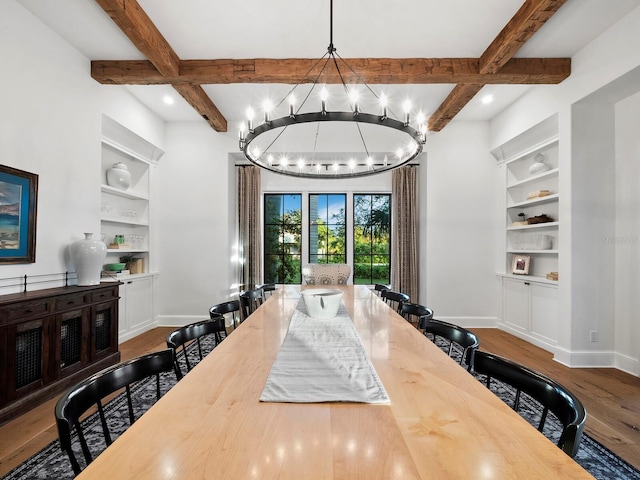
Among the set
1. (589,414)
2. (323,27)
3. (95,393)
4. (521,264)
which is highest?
(323,27)

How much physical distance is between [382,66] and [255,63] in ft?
4.09

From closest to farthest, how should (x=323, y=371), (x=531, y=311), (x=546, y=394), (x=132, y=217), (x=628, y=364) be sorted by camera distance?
(x=546, y=394) → (x=323, y=371) → (x=628, y=364) → (x=531, y=311) → (x=132, y=217)

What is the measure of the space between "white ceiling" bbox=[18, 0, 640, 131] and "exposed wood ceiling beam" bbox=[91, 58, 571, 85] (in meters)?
0.06

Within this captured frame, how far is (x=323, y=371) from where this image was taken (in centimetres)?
113

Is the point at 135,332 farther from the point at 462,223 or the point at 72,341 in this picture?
the point at 462,223

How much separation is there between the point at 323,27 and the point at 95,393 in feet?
9.84

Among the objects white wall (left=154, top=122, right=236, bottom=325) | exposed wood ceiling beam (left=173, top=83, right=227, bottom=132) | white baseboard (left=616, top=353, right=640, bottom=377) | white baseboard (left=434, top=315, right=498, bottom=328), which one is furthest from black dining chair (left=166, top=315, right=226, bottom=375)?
white baseboard (left=434, top=315, right=498, bottom=328)

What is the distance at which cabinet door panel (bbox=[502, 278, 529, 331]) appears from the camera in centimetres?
437

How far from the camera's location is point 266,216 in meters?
5.71

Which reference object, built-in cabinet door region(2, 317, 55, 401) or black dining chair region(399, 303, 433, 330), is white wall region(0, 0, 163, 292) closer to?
built-in cabinet door region(2, 317, 55, 401)

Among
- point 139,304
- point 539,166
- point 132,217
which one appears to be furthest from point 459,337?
point 132,217

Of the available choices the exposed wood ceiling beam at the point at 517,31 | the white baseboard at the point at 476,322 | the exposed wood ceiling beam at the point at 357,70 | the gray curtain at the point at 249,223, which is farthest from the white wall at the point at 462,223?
the gray curtain at the point at 249,223

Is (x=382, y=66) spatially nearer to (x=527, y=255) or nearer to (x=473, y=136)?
(x=473, y=136)

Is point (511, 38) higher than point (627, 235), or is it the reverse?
point (511, 38)
